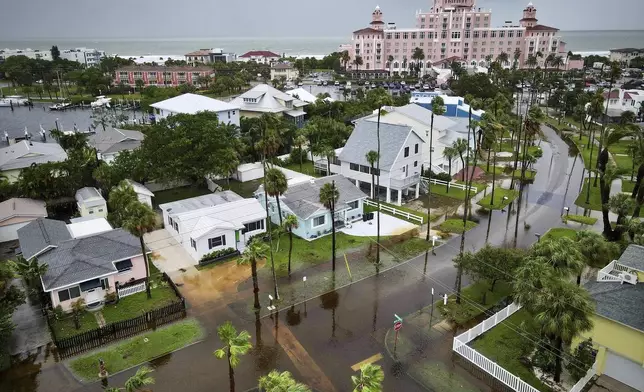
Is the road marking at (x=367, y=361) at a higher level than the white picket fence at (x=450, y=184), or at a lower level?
lower

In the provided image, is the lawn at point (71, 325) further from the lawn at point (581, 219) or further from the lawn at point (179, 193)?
the lawn at point (581, 219)

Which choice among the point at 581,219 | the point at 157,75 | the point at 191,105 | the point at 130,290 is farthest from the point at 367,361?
the point at 157,75

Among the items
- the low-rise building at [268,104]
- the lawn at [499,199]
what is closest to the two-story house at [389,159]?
the lawn at [499,199]

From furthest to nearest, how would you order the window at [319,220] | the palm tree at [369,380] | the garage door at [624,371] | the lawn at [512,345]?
the window at [319,220], the lawn at [512,345], the garage door at [624,371], the palm tree at [369,380]

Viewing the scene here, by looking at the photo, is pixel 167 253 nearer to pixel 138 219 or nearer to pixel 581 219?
pixel 138 219

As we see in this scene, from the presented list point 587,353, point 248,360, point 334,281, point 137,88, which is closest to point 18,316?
point 248,360

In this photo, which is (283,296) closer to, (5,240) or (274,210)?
(274,210)

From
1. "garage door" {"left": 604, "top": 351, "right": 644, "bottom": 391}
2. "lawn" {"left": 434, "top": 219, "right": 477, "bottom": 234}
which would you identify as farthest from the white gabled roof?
"garage door" {"left": 604, "top": 351, "right": 644, "bottom": 391}
